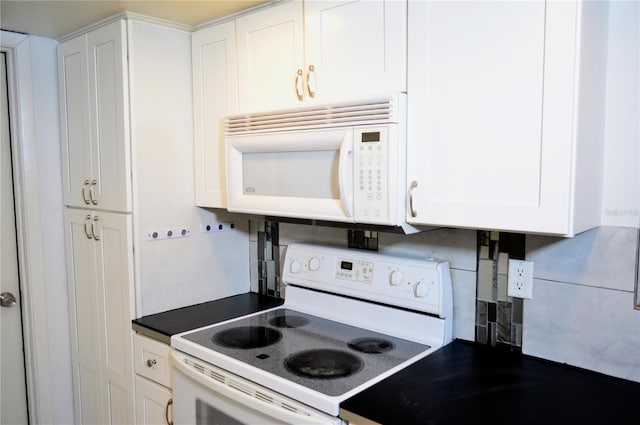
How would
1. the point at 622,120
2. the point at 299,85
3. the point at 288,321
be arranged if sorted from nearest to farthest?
1. the point at 622,120
2. the point at 299,85
3. the point at 288,321

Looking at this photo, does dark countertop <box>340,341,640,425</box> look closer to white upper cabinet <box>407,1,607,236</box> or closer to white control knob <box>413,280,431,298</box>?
white control knob <box>413,280,431,298</box>

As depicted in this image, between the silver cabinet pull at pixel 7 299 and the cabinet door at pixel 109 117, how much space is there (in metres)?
0.63

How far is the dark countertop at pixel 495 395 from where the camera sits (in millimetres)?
→ 1254

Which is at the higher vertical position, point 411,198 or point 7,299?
point 411,198

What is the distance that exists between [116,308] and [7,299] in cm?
61

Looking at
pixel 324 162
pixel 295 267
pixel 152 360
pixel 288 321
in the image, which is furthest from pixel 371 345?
pixel 152 360

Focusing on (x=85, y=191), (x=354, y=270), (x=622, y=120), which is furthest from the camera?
(x=85, y=191)

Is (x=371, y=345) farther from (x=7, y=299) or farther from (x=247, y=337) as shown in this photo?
(x=7, y=299)

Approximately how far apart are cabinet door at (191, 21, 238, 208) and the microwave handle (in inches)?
24.6

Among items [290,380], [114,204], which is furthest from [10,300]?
[290,380]

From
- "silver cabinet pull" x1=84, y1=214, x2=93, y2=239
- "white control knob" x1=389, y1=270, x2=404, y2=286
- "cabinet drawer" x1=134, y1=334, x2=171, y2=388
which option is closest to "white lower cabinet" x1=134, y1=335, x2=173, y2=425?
"cabinet drawer" x1=134, y1=334, x2=171, y2=388

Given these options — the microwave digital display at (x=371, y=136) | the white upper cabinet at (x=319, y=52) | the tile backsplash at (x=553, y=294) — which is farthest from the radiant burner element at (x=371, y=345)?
the white upper cabinet at (x=319, y=52)

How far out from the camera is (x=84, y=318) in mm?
2342

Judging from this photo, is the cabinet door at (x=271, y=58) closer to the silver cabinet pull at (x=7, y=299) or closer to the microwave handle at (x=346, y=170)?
the microwave handle at (x=346, y=170)
